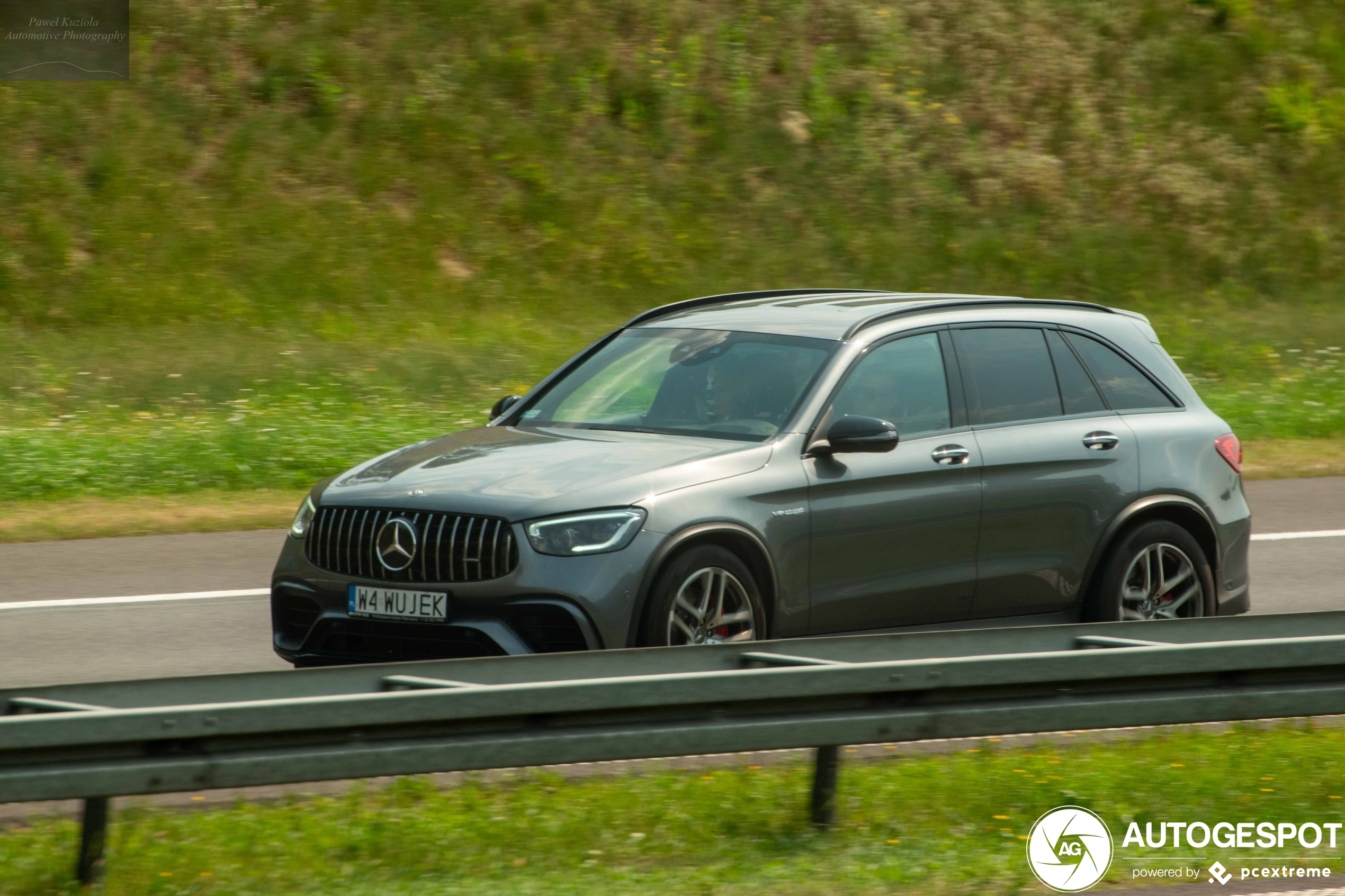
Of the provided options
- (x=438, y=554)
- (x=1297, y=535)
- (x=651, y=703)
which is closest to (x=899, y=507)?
(x=438, y=554)

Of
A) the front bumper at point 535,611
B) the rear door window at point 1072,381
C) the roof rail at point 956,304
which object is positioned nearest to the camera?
the front bumper at point 535,611

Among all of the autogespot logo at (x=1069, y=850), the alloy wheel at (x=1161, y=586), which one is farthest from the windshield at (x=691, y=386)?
the autogespot logo at (x=1069, y=850)

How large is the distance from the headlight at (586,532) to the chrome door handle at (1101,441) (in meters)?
2.50

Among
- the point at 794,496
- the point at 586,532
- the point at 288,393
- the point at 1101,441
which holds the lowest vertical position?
the point at 586,532

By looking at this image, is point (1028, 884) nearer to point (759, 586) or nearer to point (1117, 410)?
point (759, 586)

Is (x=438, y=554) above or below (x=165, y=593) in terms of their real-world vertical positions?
above

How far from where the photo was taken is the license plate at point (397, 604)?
668cm

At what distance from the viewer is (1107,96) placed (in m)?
29.1

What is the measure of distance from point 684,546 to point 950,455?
1.51m

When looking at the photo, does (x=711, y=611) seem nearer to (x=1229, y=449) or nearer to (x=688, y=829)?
(x=688, y=829)

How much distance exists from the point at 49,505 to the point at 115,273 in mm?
9118

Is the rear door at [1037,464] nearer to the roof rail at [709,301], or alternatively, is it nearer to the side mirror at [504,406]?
the roof rail at [709,301]

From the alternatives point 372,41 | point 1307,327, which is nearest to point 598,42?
point 372,41

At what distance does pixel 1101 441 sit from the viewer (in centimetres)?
820
